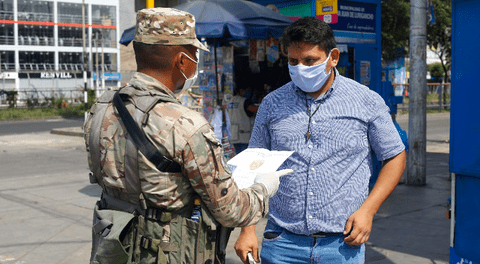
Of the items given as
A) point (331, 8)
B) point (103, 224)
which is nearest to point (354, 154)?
point (103, 224)

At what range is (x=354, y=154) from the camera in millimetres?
2658

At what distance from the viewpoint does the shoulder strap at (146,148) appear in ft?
6.89

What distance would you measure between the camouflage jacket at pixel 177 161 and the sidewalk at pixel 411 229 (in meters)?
3.52

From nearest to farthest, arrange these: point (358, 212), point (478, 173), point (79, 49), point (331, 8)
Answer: point (358, 212)
point (478, 173)
point (331, 8)
point (79, 49)

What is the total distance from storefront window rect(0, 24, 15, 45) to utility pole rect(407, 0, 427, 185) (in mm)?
68519

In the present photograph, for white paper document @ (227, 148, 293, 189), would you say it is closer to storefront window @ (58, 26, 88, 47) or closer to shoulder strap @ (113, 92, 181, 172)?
shoulder strap @ (113, 92, 181, 172)

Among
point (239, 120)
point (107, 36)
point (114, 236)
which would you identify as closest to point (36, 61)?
A: point (107, 36)

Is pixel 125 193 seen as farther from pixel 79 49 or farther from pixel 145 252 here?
pixel 79 49

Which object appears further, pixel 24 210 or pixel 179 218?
pixel 24 210

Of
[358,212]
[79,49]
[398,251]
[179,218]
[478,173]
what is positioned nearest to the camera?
[179,218]

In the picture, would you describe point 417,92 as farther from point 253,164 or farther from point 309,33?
point 253,164

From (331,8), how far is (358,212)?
5.29 meters

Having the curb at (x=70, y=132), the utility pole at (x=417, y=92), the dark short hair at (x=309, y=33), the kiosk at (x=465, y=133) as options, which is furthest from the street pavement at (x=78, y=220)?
the curb at (x=70, y=132)

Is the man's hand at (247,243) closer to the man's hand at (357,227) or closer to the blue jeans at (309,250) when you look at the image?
the blue jeans at (309,250)
